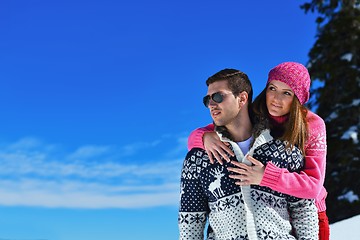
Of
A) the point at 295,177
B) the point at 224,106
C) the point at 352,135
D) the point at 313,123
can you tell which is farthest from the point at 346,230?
the point at 352,135

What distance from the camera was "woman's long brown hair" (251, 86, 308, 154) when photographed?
294 centimetres

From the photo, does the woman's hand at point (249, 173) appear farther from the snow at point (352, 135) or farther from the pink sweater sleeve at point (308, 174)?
the snow at point (352, 135)

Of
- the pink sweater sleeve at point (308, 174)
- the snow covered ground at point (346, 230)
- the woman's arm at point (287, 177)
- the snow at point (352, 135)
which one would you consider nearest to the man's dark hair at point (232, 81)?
the woman's arm at point (287, 177)

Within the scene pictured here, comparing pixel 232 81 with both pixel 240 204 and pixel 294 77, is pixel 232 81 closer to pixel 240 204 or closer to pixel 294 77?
pixel 294 77

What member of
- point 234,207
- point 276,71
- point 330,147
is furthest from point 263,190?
point 330,147

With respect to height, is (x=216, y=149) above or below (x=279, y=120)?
below

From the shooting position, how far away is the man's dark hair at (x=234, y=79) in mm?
2920

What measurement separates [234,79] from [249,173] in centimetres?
55

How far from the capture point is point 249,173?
2822 millimetres

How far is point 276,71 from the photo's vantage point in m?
3.08

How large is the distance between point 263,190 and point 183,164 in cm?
51

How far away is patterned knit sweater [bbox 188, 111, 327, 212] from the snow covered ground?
2411 millimetres

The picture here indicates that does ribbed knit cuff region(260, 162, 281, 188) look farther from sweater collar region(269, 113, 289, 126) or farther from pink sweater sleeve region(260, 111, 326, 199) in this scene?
sweater collar region(269, 113, 289, 126)

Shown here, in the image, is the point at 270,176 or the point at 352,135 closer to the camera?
the point at 270,176
